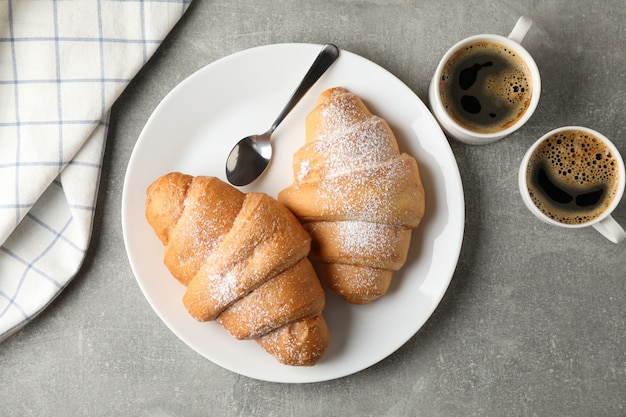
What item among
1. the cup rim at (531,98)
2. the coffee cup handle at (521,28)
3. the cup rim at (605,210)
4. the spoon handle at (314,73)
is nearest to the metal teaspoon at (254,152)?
the spoon handle at (314,73)

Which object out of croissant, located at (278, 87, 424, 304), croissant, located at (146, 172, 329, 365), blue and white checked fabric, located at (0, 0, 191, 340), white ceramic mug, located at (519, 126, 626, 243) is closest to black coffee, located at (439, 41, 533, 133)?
white ceramic mug, located at (519, 126, 626, 243)

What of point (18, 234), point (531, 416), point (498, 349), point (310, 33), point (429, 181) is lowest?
point (531, 416)

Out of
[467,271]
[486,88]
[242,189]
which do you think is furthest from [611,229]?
[242,189]

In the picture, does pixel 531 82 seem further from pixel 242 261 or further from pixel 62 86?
pixel 62 86

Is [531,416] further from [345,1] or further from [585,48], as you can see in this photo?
A: [345,1]

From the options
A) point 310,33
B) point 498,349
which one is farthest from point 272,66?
point 498,349

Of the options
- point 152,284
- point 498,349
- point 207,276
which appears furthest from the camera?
point 498,349

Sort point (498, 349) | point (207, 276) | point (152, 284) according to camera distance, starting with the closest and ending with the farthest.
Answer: point (207, 276) < point (152, 284) < point (498, 349)
